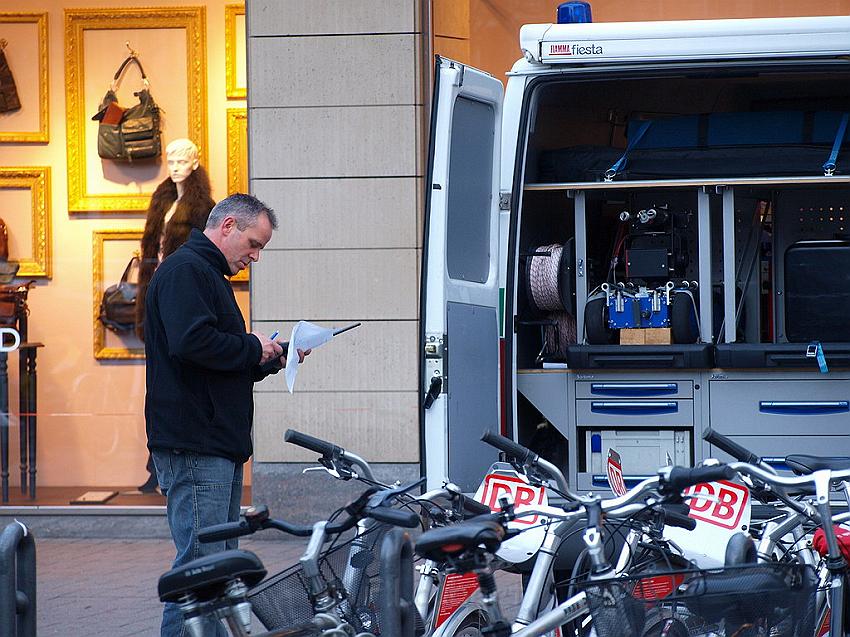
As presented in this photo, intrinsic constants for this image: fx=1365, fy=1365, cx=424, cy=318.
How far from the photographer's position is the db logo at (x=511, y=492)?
4.32 metres

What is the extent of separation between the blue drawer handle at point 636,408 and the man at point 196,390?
6.63 feet

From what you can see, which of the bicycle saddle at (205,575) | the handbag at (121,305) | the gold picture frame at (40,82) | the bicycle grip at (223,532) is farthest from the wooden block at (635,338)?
the gold picture frame at (40,82)

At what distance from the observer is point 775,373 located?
6074mm

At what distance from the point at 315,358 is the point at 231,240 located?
3394 mm

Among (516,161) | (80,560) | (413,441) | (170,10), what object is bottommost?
(80,560)

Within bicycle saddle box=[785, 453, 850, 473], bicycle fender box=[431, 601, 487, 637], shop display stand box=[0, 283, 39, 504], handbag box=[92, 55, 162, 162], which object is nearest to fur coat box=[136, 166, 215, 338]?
handbag box=[92, 55, 162, 162]

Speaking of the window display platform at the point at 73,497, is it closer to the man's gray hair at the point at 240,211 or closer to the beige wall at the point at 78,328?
the beige wall at the point at 78,328

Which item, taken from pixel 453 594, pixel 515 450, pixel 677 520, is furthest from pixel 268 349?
pixel 677 520

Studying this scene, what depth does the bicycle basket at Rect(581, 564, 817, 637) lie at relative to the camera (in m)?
2.95

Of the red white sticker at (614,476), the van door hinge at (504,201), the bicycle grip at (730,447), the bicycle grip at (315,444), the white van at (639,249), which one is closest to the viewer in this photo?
the bicycle grip at (315,444)

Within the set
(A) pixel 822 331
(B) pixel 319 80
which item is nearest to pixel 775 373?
(A) pixel 822 331

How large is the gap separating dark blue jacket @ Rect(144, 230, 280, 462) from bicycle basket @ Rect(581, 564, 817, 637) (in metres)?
Answer: 1.84

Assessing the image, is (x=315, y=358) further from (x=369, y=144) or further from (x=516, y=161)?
(x=516, y=161)

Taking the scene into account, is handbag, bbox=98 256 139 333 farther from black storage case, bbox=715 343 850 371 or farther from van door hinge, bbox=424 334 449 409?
black storage case, bbox=715 343 850 371
